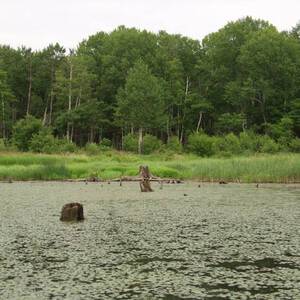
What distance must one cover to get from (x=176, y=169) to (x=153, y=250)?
28.5 metres

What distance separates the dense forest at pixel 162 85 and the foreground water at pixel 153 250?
1868 inches

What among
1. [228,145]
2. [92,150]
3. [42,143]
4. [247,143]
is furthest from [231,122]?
[42,143]

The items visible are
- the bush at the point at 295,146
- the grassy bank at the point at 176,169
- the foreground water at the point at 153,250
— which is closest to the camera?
the foreground water at the point at 153,250

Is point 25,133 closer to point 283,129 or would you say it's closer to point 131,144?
point 131,144

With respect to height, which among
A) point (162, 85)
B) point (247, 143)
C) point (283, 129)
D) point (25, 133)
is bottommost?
point (247, 143)

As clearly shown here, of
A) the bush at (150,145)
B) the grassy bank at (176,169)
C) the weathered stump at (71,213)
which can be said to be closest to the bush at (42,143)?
the bush at (150,145)

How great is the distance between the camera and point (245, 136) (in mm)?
62469

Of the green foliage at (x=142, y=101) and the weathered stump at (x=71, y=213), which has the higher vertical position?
the green foliage at (x=142, y=101)

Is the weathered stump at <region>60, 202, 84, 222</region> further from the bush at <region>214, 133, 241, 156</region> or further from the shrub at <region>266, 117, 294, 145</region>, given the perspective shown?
the shrub at <region>266, 117, 294, 145</region>

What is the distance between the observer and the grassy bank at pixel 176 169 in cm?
3478

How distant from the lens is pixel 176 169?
4106 centimetres

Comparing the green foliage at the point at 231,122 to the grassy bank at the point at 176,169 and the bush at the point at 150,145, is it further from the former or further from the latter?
the grassy bank at the point at 176,169

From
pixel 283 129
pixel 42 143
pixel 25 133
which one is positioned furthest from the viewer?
pixel 283 129

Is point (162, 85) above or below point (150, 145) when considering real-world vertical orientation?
above
